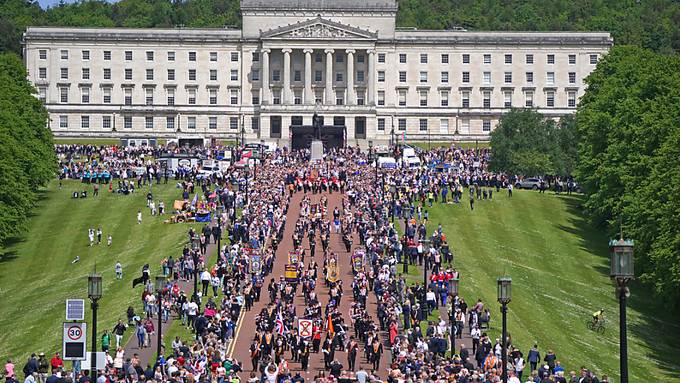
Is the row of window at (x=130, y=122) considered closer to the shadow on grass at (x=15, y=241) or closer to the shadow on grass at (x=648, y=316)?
the shadow on grass at (x=15, y=241)

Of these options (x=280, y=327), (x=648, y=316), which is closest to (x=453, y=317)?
(x=280, y=327)

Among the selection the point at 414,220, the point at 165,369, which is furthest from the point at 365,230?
the point at 165,369

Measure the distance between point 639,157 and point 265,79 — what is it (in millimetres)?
90010

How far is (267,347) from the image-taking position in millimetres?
65062

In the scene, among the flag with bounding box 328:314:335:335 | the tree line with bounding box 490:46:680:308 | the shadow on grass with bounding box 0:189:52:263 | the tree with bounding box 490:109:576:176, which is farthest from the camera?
the tree with bounding box 490:109:576:176

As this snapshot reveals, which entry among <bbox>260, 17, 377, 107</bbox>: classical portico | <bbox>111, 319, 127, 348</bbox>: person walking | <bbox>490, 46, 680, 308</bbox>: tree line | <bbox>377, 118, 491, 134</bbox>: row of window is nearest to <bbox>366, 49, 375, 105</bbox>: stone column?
<bbox>260, 17, 377, 107</bbox>: classical portico

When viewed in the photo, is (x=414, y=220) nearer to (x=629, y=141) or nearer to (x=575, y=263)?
(x=575, y=263)

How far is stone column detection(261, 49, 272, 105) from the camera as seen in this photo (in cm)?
19538

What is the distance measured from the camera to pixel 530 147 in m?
143

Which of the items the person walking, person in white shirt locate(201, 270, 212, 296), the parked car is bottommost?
the person walking

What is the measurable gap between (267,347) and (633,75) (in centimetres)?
7468

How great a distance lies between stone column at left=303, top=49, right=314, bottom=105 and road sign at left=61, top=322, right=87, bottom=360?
14087 cm

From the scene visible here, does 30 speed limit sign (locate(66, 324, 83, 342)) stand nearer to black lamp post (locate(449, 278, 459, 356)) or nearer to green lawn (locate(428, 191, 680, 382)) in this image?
black lamp post (locate(449, 278, 459, 356))

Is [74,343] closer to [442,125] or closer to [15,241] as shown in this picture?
[15,241]
